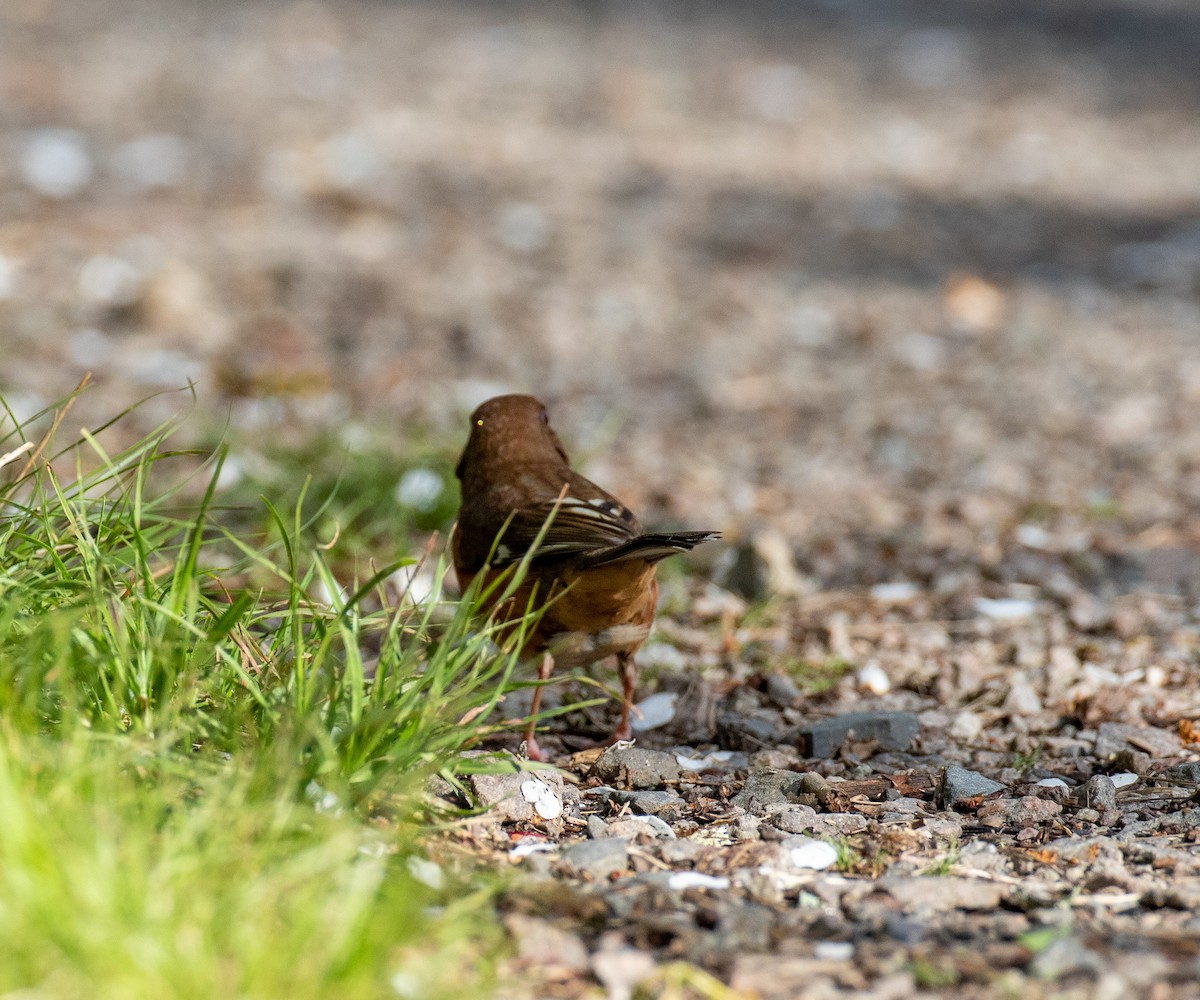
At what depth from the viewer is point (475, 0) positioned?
1292 centimetres

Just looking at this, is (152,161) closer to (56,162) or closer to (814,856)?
(56,162)

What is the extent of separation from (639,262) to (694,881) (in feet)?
17.8

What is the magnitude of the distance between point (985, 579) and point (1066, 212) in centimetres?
515

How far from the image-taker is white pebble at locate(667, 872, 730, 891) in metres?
2.41

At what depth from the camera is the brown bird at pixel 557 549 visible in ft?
10.2

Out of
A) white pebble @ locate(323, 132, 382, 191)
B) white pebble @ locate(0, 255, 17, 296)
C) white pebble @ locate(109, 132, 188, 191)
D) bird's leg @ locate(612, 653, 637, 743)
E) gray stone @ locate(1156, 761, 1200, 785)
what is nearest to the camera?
gray stone @ locate(1156, 761, 1200, 785)

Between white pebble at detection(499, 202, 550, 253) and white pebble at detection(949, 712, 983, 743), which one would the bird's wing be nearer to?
white pebble at detection(949, 712, 983, 743)

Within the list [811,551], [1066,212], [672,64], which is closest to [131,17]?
[672,64]

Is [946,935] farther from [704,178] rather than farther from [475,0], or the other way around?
[475,0]

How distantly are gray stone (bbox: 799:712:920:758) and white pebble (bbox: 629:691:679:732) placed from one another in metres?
0.37

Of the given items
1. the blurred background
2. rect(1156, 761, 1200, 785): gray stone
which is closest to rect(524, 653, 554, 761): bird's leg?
the blurred background

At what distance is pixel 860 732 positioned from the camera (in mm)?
3238

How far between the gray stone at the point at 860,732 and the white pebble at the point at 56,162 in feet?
18.8

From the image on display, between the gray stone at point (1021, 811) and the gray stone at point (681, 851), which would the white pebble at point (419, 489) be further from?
the gray stone at point (1021, 811)
